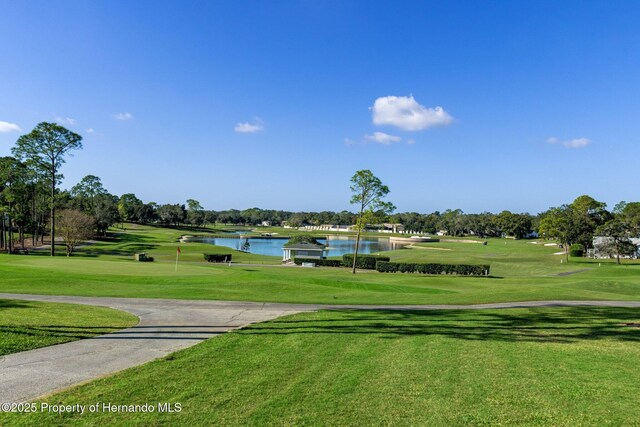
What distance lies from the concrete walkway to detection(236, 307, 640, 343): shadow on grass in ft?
5.73

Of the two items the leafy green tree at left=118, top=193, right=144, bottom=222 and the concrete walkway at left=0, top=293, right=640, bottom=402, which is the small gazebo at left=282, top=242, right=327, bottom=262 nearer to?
the concrete walkway at left=0, top=293, right=640, bottom=402

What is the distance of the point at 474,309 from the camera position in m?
19.9

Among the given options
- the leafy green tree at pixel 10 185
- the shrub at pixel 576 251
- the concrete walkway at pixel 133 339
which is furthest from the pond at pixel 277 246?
the concrete walkway at pixel 133 339

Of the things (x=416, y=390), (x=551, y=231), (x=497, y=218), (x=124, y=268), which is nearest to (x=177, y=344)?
(x=416, y=390)

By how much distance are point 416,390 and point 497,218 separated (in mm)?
179596

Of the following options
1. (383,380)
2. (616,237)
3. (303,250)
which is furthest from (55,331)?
(616,237)

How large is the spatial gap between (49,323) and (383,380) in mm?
10847

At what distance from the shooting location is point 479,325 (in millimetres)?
15336

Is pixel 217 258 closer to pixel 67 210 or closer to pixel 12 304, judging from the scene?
pixel 67 210

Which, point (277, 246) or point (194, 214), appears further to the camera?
point (194, 214)

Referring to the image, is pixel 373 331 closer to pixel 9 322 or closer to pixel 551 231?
pixel 9 322

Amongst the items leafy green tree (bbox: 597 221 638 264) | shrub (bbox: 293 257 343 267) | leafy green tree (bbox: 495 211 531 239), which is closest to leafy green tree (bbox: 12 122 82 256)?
shrub (bbox: 293 257 343 267)

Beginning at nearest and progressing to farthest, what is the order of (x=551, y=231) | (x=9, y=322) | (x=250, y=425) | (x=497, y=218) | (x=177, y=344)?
(x=250, y=425) → (x=177, y=344) → (x=9, y=322) → (x=551, y=231) → (x=497, y=218)

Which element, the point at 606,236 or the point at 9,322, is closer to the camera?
the point at 9,322
